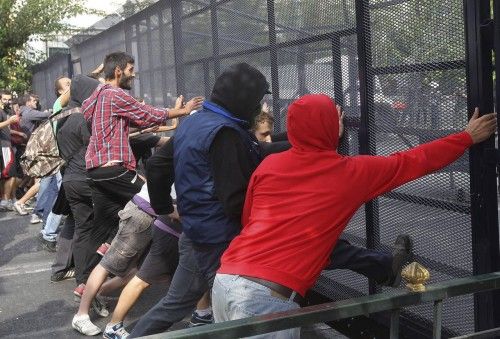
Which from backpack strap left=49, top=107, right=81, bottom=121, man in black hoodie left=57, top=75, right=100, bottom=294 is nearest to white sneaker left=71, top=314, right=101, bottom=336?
man in black hoodie left=57, top=75, right=100, bottom=294

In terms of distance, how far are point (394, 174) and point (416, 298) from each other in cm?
72

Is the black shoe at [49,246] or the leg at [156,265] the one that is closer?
the leg at [156,265]

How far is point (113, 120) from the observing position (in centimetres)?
477

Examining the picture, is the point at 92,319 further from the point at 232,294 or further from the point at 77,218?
the point at 232,294

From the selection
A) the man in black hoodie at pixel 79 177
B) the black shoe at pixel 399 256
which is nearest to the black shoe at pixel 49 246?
the man in black hoodie at pixel 79 177

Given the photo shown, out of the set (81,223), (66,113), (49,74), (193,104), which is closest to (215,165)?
(193,104)

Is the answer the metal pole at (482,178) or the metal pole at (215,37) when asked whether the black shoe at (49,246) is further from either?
the metal pole at (482,178)

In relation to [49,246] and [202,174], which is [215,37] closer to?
[202,174]

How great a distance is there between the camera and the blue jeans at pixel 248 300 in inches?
95.0

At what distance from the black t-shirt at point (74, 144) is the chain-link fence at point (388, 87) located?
1479 mm

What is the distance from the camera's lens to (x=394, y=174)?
2551 mm

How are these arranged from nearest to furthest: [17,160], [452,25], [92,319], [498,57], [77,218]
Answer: [498,57] < [452,25] < [92,319] < [77,218] < [17,160]

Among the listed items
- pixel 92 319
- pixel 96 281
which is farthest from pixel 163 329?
pixel 92 319

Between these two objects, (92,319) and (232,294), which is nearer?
(232,294)
